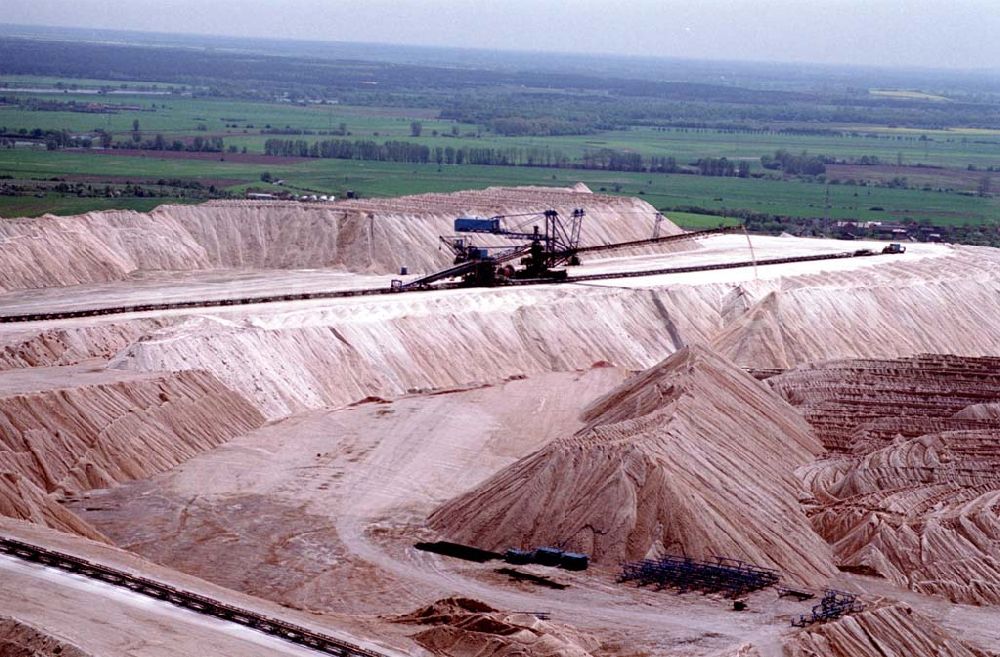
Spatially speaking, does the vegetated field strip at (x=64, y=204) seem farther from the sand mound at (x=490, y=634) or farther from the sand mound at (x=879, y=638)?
the sand mound at (x=879, y=638)

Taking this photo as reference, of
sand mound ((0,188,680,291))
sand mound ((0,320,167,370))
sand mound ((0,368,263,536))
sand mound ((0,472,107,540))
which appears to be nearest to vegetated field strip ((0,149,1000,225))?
sand mound ((0,188,680,291))

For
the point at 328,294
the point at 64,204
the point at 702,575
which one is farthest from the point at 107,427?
the point at 64,204

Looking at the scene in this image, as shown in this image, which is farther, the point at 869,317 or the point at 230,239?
the point at 230,239

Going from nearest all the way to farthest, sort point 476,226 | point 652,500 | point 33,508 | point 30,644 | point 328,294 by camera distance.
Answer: point 30,644
point 33,508
point 652,500
point 328,294
point 476,226

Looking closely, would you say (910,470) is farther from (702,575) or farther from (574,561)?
(574,561)

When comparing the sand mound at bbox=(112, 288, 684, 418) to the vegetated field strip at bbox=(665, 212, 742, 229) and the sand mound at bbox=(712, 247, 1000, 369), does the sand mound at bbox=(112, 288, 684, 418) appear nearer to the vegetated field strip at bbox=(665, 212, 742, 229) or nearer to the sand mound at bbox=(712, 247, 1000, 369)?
the sand mound at bbox=(712, 247, 1000, 369)

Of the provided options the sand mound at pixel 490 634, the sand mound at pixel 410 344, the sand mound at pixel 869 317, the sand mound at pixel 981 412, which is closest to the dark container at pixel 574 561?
the sand mound at pixel 490 634
